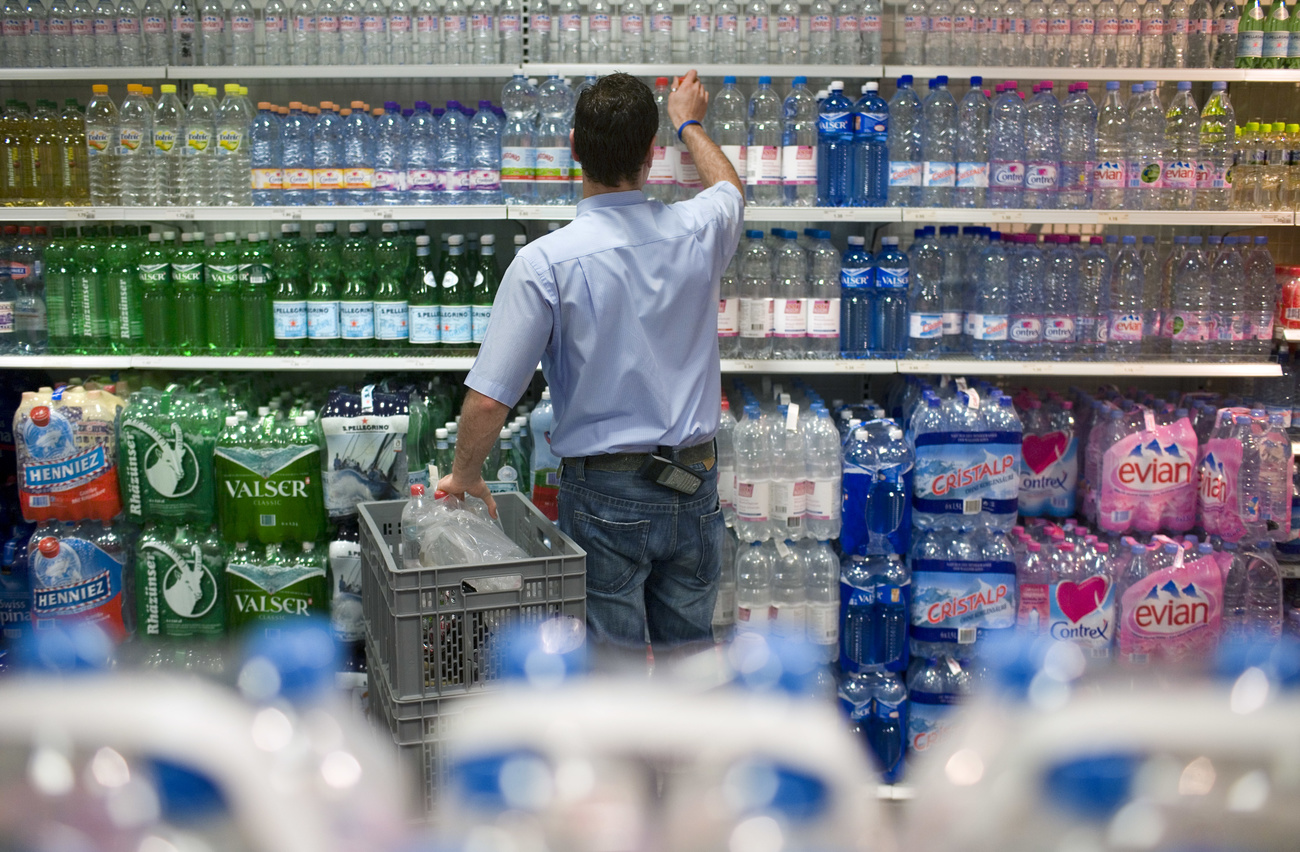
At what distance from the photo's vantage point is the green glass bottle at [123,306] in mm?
4141

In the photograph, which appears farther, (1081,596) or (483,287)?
(483,287)

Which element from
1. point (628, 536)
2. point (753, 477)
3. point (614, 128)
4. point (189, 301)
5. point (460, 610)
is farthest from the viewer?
point (189, 301)

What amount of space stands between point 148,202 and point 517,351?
2.14 metres

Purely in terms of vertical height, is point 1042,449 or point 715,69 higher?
point 715,69

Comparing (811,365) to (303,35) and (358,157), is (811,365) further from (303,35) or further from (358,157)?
(303,35)

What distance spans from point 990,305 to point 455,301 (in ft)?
6.35

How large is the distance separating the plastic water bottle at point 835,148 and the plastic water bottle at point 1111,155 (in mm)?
898

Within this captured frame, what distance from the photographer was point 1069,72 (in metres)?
3.93

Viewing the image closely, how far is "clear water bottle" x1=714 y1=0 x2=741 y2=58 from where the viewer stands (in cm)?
399

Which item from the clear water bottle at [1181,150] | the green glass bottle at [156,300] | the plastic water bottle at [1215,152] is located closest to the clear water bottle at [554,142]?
the green glass bottle at [156,300]

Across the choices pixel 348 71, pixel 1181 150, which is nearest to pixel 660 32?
pixel 348 71

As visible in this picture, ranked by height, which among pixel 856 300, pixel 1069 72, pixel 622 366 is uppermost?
pixel 1069 72

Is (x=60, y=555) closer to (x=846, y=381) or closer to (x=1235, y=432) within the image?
(x=846, y=381)

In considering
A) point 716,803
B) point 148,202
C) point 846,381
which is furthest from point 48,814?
point 846,381
